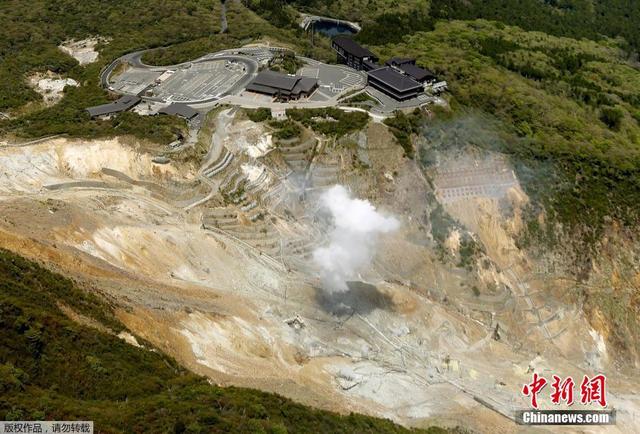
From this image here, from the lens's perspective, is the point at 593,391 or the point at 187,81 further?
the point at 187,81

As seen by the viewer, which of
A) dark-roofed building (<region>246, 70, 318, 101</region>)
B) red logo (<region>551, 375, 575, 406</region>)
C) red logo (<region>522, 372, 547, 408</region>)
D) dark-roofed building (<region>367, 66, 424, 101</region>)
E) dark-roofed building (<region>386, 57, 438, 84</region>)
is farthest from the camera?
dark-roofed building (<region>386, 57, 438, 84</region>)

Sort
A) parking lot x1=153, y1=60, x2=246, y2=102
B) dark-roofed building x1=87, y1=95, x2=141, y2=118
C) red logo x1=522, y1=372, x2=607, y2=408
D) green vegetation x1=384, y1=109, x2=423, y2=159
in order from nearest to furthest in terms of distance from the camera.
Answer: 1. red logo x1=522, y1=372, x2=607, y2=408
2. green vegetation x1=384, y1=109, x2=423, y2=159
3. dark-roofed building x1=87, y1=95, x2=141, y2=118
4. parking lot x1=153, y1=60, x2=246, y2=102

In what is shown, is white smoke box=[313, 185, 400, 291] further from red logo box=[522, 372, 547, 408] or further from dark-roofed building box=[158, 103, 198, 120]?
dark-roofed building box=[158, 103, 198, 120]

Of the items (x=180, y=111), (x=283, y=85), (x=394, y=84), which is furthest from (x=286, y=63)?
(x=180, y=111)

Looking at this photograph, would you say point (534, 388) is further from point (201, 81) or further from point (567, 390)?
point (201, 81)

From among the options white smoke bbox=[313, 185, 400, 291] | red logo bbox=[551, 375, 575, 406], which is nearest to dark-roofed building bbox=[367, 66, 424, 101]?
white smoke bbox=[313, 185, 400, 291]

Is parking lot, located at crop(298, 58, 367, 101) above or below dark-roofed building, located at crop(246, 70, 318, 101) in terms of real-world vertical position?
below

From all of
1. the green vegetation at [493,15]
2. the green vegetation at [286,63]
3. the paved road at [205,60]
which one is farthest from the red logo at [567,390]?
the green vegetation at [493,15]
